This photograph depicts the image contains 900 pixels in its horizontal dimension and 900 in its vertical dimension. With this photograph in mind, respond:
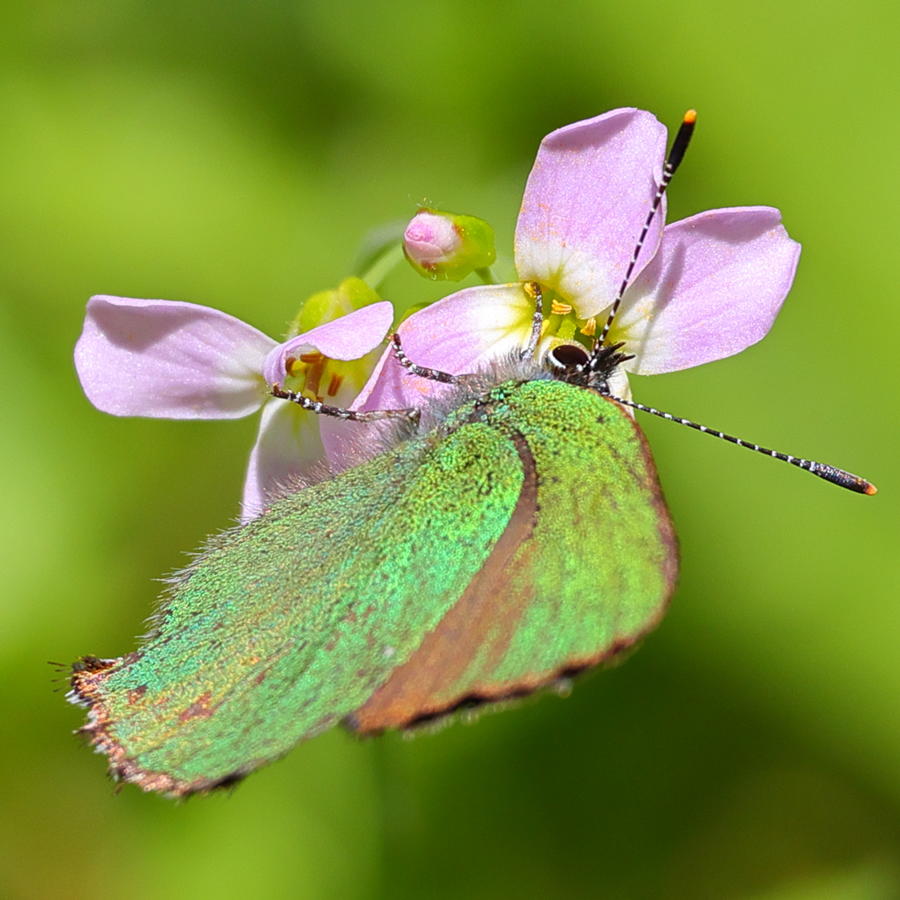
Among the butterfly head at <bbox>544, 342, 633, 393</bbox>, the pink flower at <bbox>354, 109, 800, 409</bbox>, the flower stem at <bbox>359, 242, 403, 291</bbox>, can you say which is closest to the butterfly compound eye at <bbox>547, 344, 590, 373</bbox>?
the butterfly head at <bbox>544, 342, 633, 393</bbox>

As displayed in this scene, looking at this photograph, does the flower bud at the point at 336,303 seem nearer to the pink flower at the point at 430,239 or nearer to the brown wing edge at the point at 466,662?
the pink flower at the point at 430,239

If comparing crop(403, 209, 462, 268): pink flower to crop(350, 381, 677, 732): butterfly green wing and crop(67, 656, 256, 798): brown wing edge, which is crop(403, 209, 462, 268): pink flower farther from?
crop(67, 656, 256, 798): brown wing edge

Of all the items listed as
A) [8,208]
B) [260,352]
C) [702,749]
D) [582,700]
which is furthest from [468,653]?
[8,208]

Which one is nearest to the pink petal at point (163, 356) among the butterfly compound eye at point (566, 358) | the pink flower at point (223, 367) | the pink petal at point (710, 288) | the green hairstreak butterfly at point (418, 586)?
the pink flower at point (223, 367)

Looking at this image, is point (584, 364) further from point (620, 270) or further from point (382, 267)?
point (382, 267)

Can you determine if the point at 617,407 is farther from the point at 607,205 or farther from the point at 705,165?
the point at 705,165

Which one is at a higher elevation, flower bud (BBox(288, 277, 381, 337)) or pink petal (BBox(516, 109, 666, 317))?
pink petal (BBox(516, 109, 666, 317))
